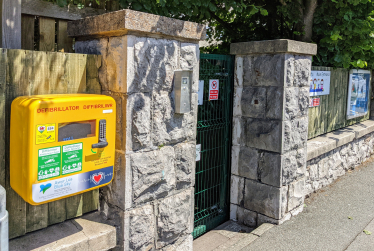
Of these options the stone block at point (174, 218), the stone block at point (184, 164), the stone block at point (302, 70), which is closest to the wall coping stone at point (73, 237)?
the stone block at point (174, 218)

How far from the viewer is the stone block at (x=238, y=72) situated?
4.57m

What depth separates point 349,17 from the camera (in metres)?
5.57

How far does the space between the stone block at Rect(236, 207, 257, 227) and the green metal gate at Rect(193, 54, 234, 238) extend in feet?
0.71

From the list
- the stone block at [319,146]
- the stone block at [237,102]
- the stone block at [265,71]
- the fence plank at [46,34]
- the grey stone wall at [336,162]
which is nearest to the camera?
the fence plank at [46,34]

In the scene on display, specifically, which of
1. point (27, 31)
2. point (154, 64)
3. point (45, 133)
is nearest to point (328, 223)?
point (154, 64)

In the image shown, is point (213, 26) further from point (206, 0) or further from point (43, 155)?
point (43, 155)

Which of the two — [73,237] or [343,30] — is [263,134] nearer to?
[343,30]

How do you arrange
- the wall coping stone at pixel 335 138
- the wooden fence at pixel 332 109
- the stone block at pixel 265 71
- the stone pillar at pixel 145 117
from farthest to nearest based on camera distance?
the wooden fence at pixel 332 109
the wall coping stone at pixel 335 138
the stone block at pixel 265 71
the stone pillar at pixel 145 117

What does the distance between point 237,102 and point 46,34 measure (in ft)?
8.46

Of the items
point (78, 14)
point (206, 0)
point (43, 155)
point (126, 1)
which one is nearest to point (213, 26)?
point (206, 0)

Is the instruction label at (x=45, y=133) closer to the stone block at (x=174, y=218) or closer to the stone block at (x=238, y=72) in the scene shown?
the stone block at (x=174, y=218)

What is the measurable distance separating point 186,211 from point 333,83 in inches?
173

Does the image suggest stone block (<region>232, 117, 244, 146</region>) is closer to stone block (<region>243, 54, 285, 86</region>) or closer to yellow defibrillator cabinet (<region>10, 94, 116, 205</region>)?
stone block (<region>243, 54, 285, 86</region>)

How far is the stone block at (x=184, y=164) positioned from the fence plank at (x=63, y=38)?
1.28 metres
